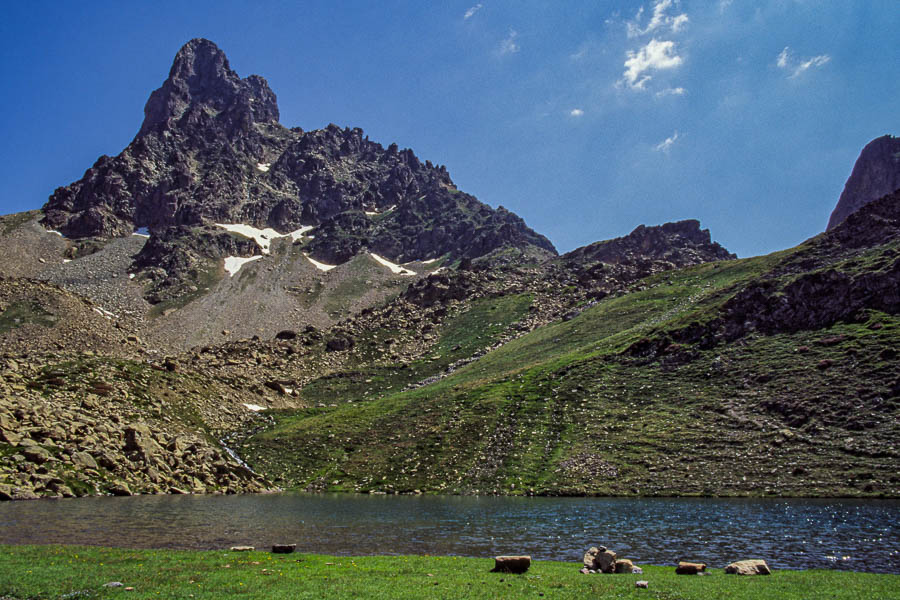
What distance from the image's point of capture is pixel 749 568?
22.8 metres

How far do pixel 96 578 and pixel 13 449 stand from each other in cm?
4833

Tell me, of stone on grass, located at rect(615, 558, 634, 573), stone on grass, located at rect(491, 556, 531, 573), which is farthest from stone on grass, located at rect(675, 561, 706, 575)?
stone on grass, located at rect(491, 556, 531, 573)

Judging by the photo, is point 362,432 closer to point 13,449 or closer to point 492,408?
point 492,408

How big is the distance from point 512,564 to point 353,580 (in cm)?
761

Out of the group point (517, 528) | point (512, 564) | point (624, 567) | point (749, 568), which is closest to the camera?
point (749, 568)

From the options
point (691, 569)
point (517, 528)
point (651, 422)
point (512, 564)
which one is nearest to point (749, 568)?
point (691, 569)

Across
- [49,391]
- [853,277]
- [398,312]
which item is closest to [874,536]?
[853,277]

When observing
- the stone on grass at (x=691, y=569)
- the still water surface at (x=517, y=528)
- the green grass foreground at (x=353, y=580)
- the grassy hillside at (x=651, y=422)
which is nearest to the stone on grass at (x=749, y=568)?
the green grass foreground at (x=353, y=580)

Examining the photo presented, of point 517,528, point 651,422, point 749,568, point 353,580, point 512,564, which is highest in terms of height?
point 651,422

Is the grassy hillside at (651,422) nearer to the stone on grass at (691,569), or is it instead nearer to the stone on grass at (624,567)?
the stone on grass at (691,569)

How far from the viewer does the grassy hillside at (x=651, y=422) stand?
55625 mm

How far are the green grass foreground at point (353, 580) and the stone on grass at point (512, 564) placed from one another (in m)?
0.47

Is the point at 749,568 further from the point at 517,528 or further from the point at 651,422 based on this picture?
the point at 651,422

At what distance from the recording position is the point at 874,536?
1198 inches
